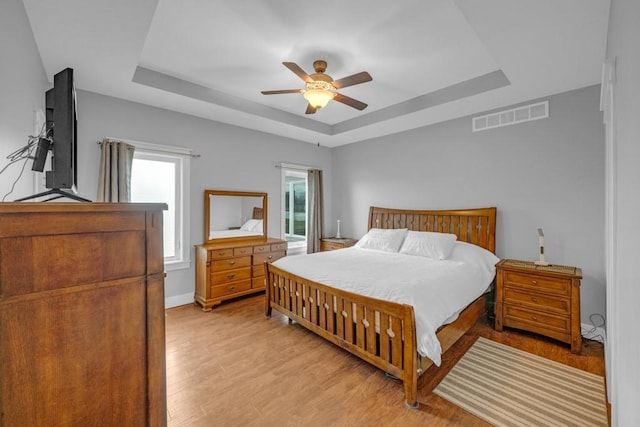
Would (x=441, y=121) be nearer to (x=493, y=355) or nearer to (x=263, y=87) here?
(x=263, y=87)

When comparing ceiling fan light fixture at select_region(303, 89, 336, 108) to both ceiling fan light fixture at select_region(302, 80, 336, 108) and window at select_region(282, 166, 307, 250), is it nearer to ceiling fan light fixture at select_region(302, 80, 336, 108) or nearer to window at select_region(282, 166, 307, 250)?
ceiling fan light fixture at select_region(302, 80, 336, 108)

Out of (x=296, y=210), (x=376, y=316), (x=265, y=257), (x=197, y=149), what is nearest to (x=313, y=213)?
(x=296, y=210)

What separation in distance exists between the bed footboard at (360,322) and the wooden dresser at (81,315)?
4.92 feet

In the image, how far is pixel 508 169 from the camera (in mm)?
3387

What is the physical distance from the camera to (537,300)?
2.75 m

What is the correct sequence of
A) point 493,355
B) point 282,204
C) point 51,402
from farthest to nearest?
point 282,204 → point 493,355 → point 51,402

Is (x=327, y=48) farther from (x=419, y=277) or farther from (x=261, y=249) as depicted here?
(x=261, y=249)

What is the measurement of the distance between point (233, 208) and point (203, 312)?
150 centimetres

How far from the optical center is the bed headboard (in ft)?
11.3

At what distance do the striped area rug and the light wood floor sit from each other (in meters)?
0.11

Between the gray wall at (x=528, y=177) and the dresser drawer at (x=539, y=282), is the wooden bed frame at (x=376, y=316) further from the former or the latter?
the dresser drawer at (x=539, y=282)

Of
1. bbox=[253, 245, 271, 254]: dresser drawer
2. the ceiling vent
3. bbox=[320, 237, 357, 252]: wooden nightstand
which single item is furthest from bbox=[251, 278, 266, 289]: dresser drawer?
the ceiling vent

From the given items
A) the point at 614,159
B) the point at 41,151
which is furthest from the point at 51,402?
the point at 614,159

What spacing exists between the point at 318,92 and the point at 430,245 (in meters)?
2.24
